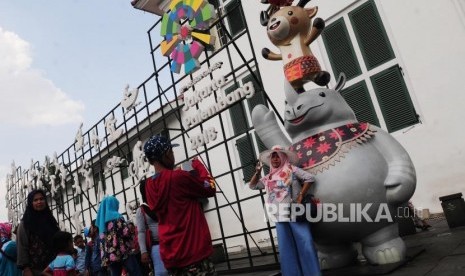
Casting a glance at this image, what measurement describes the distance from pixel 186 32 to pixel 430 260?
3.93 meters

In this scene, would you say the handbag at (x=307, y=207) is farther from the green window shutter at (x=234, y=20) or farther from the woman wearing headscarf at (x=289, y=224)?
the green window shutter at (x=234, y=20)

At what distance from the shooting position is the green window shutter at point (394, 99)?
17.9ft

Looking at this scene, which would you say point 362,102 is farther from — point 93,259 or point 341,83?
point 93,259

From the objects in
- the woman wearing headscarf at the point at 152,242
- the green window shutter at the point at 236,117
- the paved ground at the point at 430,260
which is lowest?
the paved ground at the point at 430,260

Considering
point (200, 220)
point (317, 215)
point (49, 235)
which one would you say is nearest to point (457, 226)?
point (317, 215)

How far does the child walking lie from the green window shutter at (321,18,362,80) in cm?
474

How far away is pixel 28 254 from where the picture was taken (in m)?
3.33

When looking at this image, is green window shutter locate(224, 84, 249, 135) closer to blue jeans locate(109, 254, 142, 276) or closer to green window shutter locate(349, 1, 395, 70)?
green window shutter locate(349, 1, 395, 70)

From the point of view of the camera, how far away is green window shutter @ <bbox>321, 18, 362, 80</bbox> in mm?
5996

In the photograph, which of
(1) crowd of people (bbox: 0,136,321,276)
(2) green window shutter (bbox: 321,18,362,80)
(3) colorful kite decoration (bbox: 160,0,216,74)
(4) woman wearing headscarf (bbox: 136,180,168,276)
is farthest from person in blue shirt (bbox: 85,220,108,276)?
(2) green window shutter (bbox: 321,18,362,80)

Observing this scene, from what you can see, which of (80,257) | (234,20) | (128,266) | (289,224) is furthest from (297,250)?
(234,20)

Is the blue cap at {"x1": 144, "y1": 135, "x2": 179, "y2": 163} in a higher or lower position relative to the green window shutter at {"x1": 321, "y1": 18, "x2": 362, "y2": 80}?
lower

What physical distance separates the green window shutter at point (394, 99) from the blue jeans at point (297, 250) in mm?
3265

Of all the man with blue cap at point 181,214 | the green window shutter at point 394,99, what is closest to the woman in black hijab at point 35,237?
the man with blue cap at point 181,214
